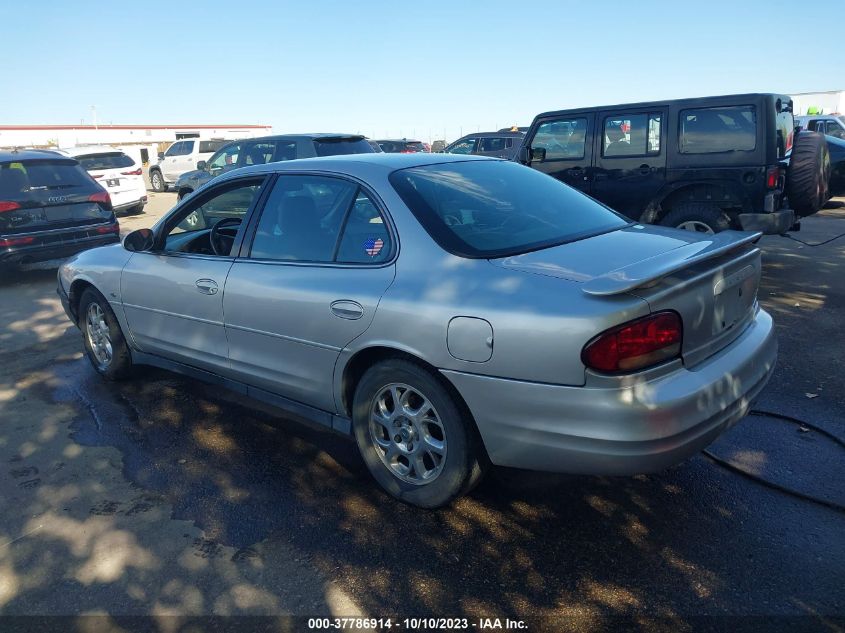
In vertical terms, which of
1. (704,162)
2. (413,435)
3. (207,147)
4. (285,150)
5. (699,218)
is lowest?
(413,435)

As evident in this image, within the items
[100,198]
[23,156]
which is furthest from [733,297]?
[23,156]

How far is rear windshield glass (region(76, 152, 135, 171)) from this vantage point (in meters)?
15.6

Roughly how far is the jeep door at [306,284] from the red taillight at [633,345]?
1049mm

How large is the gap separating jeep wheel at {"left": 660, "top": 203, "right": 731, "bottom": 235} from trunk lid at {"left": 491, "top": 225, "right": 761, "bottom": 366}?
14.5ft

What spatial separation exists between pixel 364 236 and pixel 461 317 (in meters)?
0.84

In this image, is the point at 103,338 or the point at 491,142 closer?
the point at 103,338

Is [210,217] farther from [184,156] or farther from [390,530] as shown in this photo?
[184,156]

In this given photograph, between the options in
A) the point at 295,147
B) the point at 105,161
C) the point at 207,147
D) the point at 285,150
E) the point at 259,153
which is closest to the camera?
the point at 295,147

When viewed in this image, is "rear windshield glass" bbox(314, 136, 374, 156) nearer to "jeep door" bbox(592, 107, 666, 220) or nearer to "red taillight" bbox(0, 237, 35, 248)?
"jeep door" bbox(592, 107, 666, 220)

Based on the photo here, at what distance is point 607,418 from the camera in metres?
2.57

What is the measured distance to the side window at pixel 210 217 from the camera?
13.8 feet

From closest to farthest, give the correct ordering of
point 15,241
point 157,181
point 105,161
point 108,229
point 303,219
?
point 303,219 → point 15,241 → point 108,229 → point 105,161 → point 157,181

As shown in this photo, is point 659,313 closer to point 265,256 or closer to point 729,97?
point 265,256

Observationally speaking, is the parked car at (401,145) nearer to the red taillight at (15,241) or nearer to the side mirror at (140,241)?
the red taillight at (15,241)
